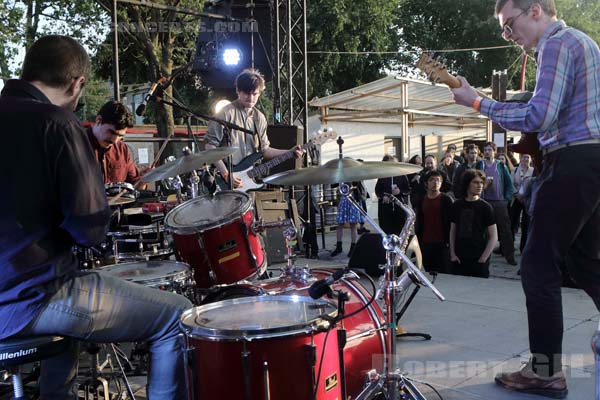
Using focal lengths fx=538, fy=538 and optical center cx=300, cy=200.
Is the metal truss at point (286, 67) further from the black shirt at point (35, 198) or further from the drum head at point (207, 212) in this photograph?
the black shirt at point (35, 198)

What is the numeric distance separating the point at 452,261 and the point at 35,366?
461 cm

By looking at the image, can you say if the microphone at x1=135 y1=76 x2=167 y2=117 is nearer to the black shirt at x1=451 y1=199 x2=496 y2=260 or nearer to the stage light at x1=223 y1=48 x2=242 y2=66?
the black shirt at x1=451 y1=199 x2=496 y2=260

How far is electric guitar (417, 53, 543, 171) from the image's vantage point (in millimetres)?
Answer: 3053

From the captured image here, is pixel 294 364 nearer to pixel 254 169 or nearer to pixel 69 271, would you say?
pixel 69 271

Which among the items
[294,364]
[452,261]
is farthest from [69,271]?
[452,261]

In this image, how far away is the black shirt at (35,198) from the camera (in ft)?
6.34

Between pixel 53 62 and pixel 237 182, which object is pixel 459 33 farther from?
pixel 53 62

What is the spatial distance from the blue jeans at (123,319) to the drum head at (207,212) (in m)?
1.49

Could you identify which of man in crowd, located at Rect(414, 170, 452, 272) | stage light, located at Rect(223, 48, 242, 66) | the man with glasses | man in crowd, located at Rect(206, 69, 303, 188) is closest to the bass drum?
the man with glasses

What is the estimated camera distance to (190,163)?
160 inches

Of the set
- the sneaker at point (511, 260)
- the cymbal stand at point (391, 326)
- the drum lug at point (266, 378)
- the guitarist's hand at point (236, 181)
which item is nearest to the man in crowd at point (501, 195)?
the sneaker at point (511, 260)

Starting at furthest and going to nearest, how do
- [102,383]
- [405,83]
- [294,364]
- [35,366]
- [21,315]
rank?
[405,83], [35,366], [102,383], [294,364], [21,315]

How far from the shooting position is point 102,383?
3.15m

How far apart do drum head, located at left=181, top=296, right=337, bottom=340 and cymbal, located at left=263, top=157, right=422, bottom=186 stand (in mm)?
766
